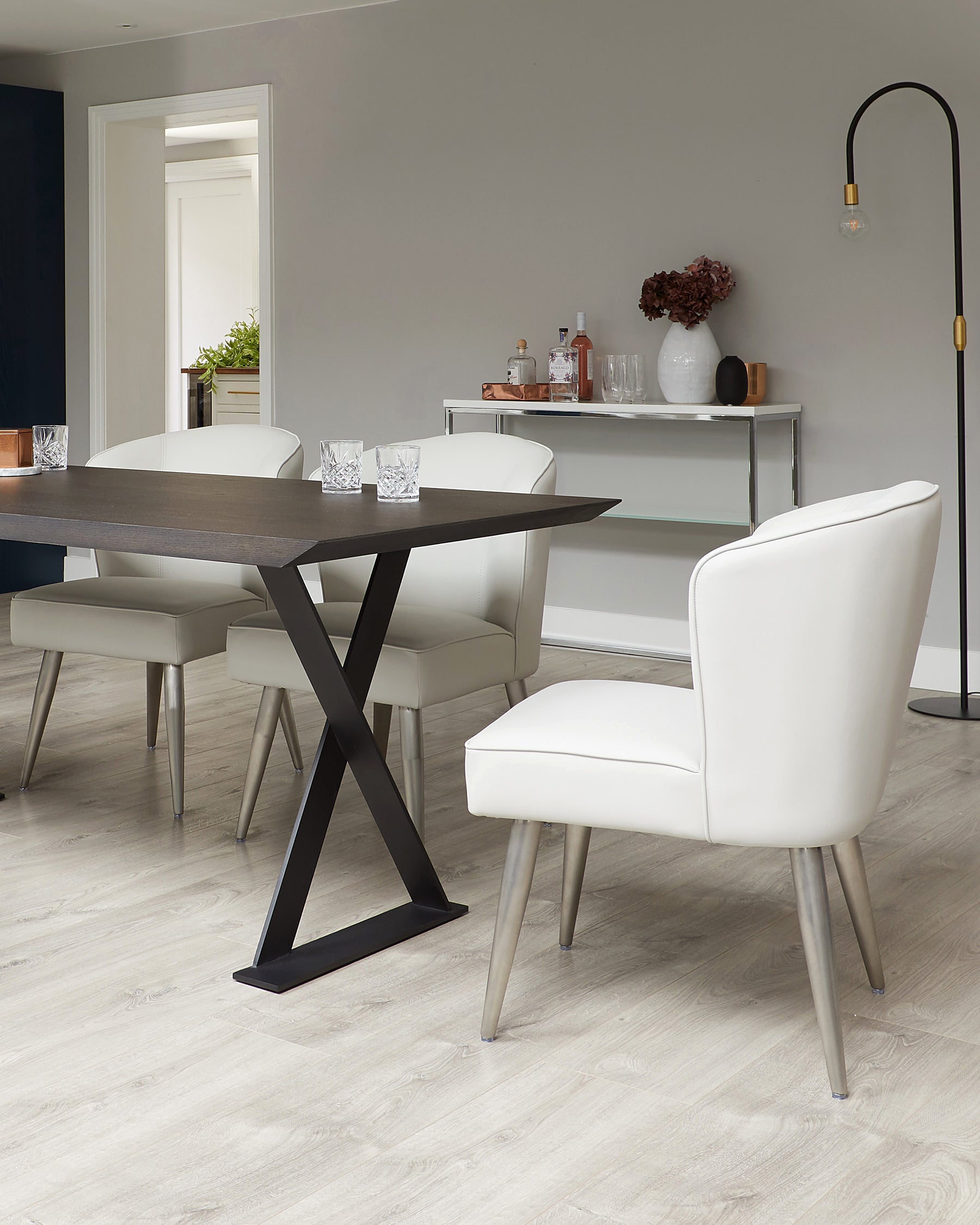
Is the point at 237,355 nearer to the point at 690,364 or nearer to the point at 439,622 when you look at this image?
the point at 690,364

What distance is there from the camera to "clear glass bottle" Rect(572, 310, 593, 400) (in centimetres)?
488

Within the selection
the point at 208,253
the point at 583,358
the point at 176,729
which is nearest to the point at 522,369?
the point at 583,358

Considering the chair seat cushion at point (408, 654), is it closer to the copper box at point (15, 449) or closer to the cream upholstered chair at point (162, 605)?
the cream upholstered chair at point (162, 605)

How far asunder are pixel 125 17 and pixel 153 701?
3474 mm

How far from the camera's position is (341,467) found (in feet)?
8.86

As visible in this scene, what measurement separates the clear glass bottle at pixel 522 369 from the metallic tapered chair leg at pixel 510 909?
10.6 feet

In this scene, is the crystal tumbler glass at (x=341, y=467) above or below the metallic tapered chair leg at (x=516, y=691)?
above

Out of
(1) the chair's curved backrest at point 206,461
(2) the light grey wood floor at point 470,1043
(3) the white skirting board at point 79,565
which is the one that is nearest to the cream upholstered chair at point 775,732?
(2) the light grey wood floor at point 470,1043

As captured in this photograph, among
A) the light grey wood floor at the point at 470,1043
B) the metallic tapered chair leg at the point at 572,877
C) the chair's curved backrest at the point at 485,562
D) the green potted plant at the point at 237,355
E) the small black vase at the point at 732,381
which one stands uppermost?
the green potted plant at the point at 237,355

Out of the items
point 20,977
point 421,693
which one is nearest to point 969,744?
point 421,693

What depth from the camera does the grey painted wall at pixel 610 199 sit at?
14.2 feet

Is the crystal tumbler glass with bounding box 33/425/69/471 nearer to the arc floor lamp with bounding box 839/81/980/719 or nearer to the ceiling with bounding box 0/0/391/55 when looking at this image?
the arc floor lamp with bounding box 839/81/980/719

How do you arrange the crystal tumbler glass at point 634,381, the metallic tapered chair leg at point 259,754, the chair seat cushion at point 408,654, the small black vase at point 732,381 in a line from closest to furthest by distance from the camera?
the chair seat cushion at point 408,654
the metallic tapered chair leg at point 259,754
the small black vase at point 732,381
the crystal tumbler glass at point 634,381

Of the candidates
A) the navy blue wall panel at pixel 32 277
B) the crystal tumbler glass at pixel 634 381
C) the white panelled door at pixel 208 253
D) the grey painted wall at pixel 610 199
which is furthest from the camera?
the white panelled door at pixel 208 253
